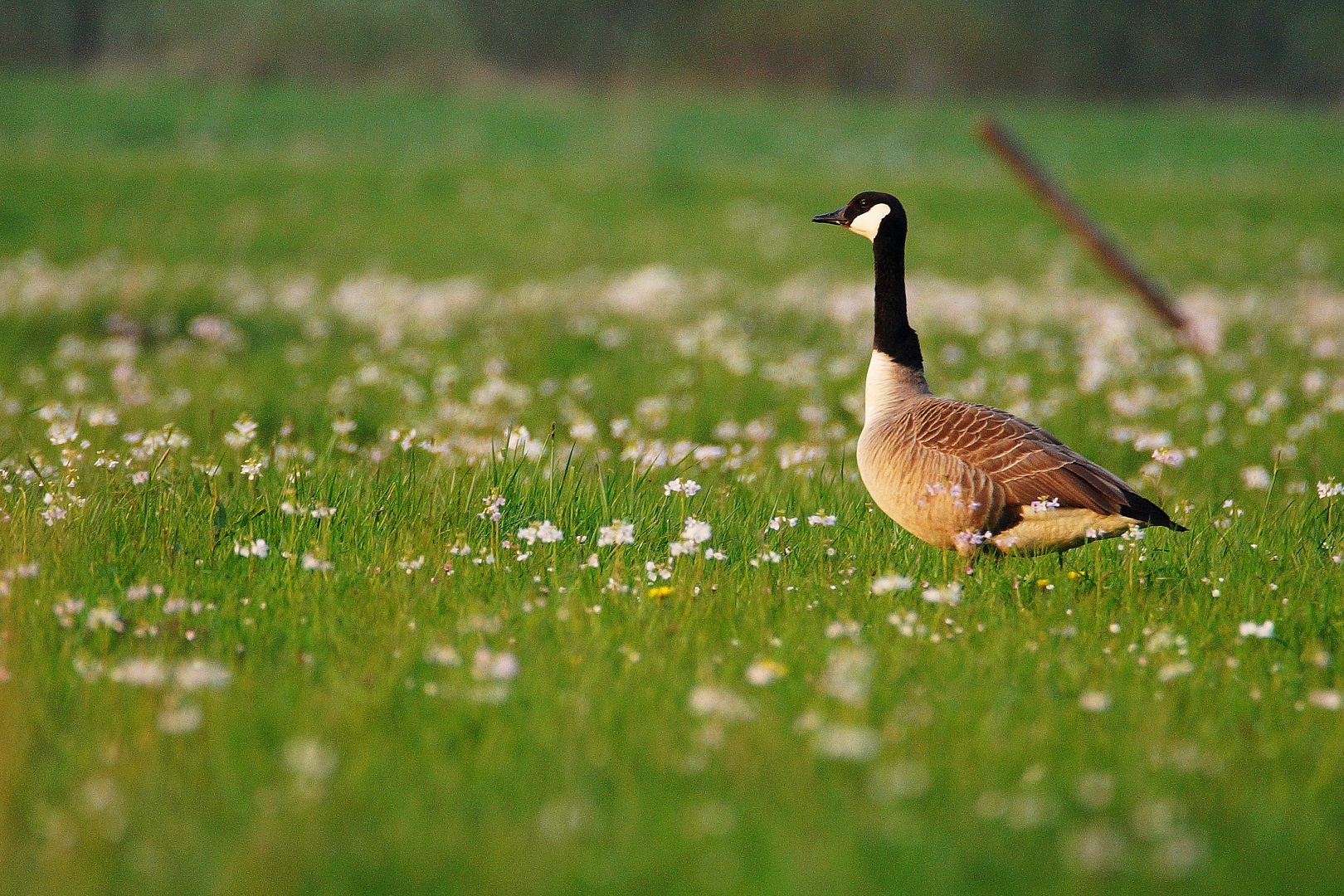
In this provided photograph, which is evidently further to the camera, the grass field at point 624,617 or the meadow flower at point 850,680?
the meadow flower at point 850,680

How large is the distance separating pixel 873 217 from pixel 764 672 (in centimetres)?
324

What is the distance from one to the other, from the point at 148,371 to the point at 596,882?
849 cm

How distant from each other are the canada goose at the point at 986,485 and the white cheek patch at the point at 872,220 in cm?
106

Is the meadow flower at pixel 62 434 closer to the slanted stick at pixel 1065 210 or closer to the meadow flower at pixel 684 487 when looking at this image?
the meadow flower at pixel 684 487

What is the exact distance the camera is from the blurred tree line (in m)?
54.4

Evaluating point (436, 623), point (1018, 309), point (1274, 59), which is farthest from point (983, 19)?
point (436, 623)

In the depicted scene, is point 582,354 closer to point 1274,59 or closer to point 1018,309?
point 1018,309

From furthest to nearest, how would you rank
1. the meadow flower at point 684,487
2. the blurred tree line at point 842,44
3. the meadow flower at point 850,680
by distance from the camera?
1. the blurred tree line at point 842,44
2. the meadow flower at point 684,487
3. the meadow flower at point 850,680

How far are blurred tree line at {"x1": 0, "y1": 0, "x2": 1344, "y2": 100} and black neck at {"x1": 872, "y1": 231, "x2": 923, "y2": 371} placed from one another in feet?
171

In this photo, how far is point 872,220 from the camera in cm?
592

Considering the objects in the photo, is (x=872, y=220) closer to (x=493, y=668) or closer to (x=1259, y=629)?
(x=1259, y=629)

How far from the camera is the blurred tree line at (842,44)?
54.4 metres

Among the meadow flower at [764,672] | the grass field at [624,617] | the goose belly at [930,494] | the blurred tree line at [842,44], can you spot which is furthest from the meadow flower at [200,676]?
the blurred tree line at [842,44]

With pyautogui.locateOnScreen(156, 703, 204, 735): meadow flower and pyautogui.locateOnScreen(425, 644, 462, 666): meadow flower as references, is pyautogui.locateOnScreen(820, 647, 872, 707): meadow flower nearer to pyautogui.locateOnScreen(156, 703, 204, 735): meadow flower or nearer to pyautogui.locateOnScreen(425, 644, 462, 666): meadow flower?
pyautogui.locateOnScreen(425, 644, 462, 666): meadow flower
